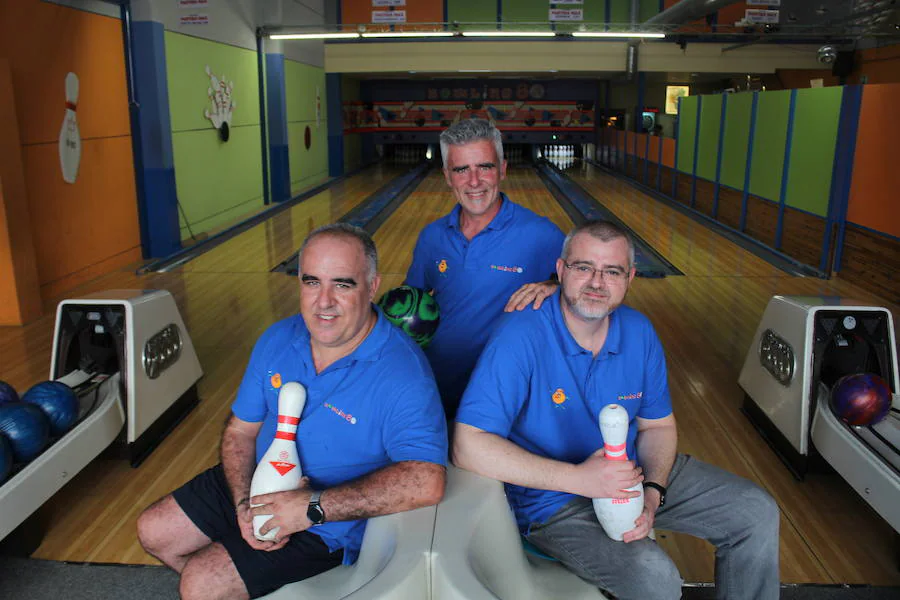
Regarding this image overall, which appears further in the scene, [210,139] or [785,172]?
[210,139]

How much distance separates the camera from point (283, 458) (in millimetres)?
1532

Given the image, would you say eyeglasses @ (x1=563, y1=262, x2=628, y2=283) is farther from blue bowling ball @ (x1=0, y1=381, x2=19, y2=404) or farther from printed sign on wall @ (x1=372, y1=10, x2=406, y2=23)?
printed sign on wall @ (x1=372, y1=10, x2=406, y2=23)

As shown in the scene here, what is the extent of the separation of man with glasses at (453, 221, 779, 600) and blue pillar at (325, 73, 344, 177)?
12.2m

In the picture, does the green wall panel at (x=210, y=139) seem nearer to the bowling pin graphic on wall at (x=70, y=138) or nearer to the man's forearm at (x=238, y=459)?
the bowling pin graphic on wall at (x=70, y=138)

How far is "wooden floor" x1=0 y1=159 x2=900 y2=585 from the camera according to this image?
234 centimetres

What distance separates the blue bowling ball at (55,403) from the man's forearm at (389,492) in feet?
4.35

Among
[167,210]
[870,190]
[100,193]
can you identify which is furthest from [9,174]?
[870,190]

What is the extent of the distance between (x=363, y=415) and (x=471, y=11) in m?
12.9

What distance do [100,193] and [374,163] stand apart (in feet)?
35.1

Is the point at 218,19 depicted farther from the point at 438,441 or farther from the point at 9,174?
the point at 438,441

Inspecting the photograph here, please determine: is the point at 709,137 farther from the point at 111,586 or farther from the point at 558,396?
the point at 111,586

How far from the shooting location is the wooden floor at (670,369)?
2.34 meters

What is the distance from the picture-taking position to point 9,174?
4.39 m

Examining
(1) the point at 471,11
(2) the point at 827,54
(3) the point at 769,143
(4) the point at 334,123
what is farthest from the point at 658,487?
(1) the point at 471,11
